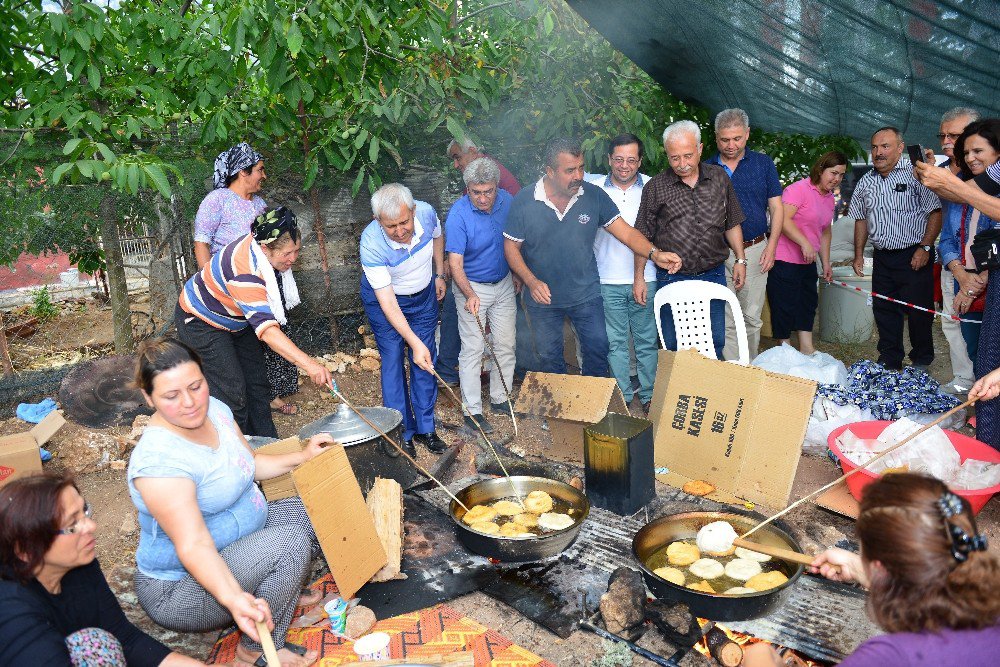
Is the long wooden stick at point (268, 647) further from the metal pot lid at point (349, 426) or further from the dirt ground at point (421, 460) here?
the metal pot lid at point (349, 426)

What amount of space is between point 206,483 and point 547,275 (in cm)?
335

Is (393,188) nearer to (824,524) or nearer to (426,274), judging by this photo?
(426,274)

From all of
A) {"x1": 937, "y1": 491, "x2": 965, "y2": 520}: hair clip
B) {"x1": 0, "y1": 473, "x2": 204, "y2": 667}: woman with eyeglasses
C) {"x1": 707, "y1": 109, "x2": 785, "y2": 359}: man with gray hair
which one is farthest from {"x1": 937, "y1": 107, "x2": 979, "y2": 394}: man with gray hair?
{"x1": 0, "y1": 473, "x2": 204, "y2": 667}: woman with eyeglasses

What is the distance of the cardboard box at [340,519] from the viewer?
346 centimetres

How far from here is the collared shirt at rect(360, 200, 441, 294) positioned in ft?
16.8

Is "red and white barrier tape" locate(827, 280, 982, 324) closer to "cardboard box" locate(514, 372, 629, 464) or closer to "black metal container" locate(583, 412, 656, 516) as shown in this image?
"cardboard box" locate(514, 372, 629, 464)

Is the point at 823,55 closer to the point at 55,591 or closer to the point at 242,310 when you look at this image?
the point at 242,310

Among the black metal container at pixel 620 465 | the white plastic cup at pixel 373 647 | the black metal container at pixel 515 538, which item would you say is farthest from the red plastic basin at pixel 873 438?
the white plastic cup at pixel 373 647

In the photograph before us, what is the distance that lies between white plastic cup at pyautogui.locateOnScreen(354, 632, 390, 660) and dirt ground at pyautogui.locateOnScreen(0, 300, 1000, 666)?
0.55 metres

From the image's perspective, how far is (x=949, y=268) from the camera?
19.1 ft

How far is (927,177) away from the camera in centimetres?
414

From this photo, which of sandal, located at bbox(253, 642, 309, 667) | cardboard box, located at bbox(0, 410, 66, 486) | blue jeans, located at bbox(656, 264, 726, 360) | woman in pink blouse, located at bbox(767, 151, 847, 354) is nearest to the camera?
sandal, located at bbox(253, 642, 309, 667)

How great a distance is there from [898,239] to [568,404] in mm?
3619

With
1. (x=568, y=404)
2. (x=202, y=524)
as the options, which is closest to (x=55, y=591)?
(x=202, y=524)
